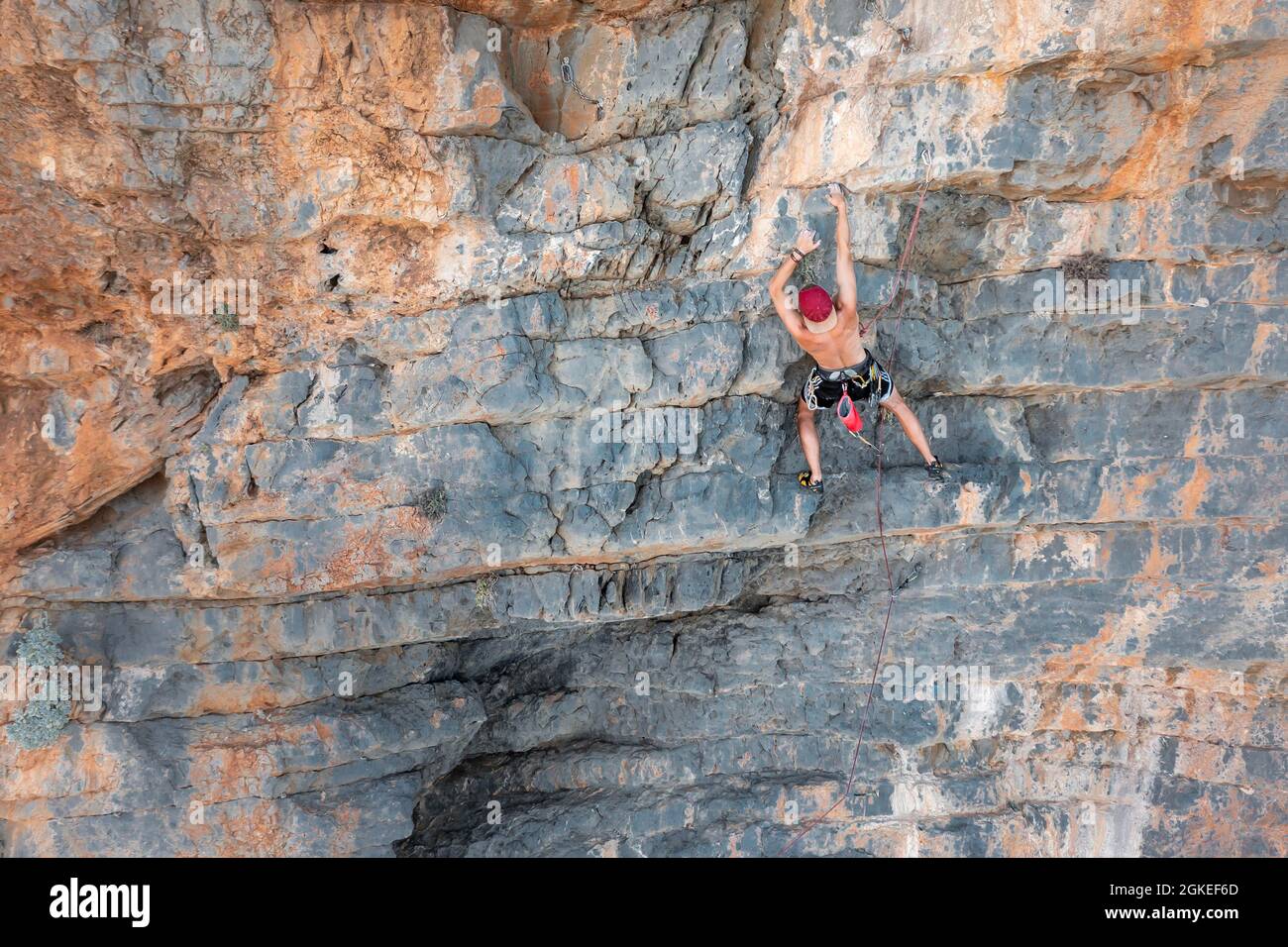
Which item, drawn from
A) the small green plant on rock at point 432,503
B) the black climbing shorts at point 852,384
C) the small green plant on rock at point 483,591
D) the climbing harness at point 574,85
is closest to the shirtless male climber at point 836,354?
the black climbing shorts at point 852,384

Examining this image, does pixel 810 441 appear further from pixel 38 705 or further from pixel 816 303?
pixel 38 705

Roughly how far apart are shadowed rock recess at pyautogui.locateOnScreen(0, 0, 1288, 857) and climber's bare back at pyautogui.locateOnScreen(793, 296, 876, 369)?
1.56ft

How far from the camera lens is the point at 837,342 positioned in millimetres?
6617

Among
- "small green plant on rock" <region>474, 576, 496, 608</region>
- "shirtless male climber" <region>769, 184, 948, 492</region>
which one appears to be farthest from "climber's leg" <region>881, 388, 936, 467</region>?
"small green plant on rock" <region>474, 576, 496, 608</region>

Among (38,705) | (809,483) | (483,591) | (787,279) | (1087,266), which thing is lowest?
(38,705)

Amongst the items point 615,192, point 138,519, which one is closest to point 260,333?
point 138,519

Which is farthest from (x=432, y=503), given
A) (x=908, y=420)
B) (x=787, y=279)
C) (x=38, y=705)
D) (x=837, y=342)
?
(x=908, y=420)

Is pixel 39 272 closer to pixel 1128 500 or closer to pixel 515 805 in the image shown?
pixel 515 805

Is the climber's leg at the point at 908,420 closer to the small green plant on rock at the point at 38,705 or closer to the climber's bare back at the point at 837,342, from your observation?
the climber's bare back at the point at 837,342

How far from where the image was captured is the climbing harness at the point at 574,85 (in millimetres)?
6906

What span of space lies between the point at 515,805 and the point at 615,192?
5.98m

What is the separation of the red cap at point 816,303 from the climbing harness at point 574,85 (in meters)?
2.20

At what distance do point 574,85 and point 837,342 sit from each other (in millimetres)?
2876

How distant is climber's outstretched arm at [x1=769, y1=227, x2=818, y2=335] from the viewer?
6348mm
